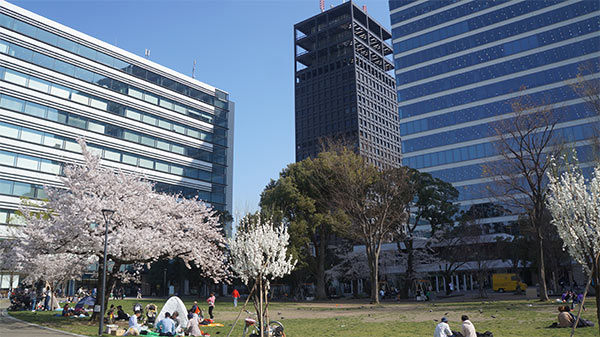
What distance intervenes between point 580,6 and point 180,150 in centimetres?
7056

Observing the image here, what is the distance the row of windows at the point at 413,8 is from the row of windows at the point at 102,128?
145 feet

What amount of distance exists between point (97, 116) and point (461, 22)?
6423cm

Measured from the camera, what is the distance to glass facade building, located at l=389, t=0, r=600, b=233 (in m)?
69.1

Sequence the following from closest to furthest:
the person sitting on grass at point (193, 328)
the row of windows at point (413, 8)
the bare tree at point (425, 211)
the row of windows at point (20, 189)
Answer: the person sitting on grass at point (193, 328)
the bare tree at point (425, 211)
the row of windows at point (20, 189)
the row of windows at point (413, 8)

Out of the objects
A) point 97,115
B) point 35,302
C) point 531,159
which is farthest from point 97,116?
point 531,159

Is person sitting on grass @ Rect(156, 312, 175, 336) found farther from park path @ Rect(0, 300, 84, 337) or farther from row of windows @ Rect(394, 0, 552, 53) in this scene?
row of windows @ Rect(394, 0, 552, 53)

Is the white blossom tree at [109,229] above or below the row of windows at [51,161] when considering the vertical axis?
below

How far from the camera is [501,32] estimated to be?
3007 inches

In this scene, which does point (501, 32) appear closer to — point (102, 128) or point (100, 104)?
point (100, 104)

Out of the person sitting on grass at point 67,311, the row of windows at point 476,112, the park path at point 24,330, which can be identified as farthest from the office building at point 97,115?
the row of windows at point 476,112

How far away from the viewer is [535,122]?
1432 inches

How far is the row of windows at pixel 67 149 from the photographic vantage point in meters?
62.4

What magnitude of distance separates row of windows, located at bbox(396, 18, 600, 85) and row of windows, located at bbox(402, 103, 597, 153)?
8.85 metres

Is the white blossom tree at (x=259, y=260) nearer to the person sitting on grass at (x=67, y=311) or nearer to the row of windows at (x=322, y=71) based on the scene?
the person sitting on grass at (x=67, y=311)
